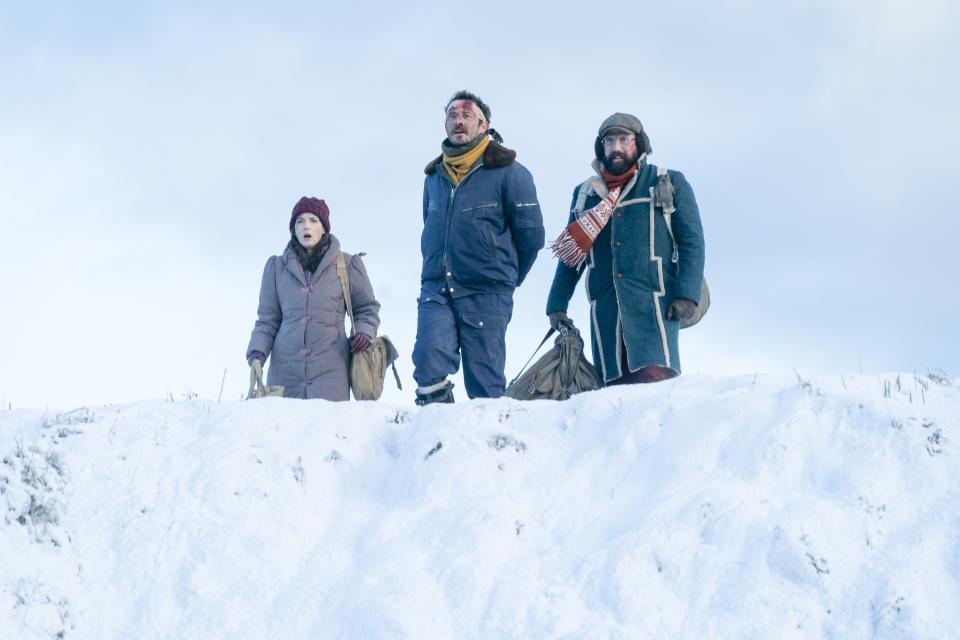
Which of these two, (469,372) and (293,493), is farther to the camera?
(469,372)

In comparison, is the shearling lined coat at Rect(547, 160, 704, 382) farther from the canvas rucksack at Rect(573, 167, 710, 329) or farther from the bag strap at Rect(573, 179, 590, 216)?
the bag strap at Rect(573, 179, 590, 216)

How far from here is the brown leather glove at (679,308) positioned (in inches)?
288

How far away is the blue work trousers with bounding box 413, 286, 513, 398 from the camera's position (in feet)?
25.5

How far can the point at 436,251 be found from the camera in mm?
8086

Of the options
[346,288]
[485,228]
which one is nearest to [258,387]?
[346,288]

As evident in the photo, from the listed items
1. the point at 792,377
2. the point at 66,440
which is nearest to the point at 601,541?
the point at 792,377

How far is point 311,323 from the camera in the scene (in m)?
8.23

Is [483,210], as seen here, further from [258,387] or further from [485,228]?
[258,387]

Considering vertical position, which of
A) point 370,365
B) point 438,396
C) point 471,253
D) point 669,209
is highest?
point 669,209

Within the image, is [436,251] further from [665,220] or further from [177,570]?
[177,570]

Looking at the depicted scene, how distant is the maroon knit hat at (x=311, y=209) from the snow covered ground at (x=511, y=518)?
2610 mm

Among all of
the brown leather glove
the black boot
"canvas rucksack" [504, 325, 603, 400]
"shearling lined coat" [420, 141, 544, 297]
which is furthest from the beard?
the black boot

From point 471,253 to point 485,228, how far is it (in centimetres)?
21

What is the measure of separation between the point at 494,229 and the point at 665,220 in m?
1.24
